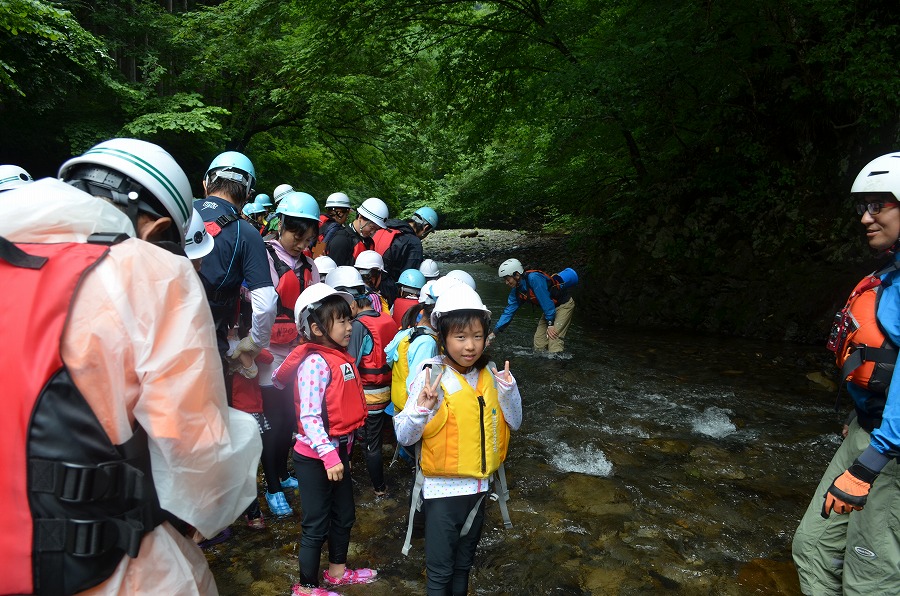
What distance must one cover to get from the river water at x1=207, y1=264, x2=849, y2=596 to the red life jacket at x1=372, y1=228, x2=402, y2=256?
2.55 m

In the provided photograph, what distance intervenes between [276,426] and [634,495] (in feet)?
9.93

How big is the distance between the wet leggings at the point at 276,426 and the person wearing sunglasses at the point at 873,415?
3393 millimetres

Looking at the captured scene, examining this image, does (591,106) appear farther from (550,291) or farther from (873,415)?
(873,415)

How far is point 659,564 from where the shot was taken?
390 centimetres

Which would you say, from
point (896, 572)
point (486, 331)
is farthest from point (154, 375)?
point (896, 572)

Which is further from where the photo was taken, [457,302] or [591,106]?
[591,106]

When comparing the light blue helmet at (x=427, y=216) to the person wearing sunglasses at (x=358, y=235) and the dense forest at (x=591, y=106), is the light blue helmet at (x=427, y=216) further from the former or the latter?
the dense forest at (x=591, y=106)

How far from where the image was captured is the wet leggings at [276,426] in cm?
425

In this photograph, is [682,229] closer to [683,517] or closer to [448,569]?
[683,517]

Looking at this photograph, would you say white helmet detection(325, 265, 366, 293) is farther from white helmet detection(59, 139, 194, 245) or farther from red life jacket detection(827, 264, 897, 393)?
red life jacket detection(827, 264, 897, 393)

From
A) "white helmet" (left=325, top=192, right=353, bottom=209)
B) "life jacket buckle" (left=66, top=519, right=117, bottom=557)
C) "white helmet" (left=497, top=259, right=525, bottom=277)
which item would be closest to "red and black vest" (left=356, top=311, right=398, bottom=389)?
"white helmet" (left=325, top=192, right=353, bottom=209)

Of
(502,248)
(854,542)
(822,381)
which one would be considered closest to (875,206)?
(854,542)

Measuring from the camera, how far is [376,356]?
185 inches

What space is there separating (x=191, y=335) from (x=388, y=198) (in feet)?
50.6
